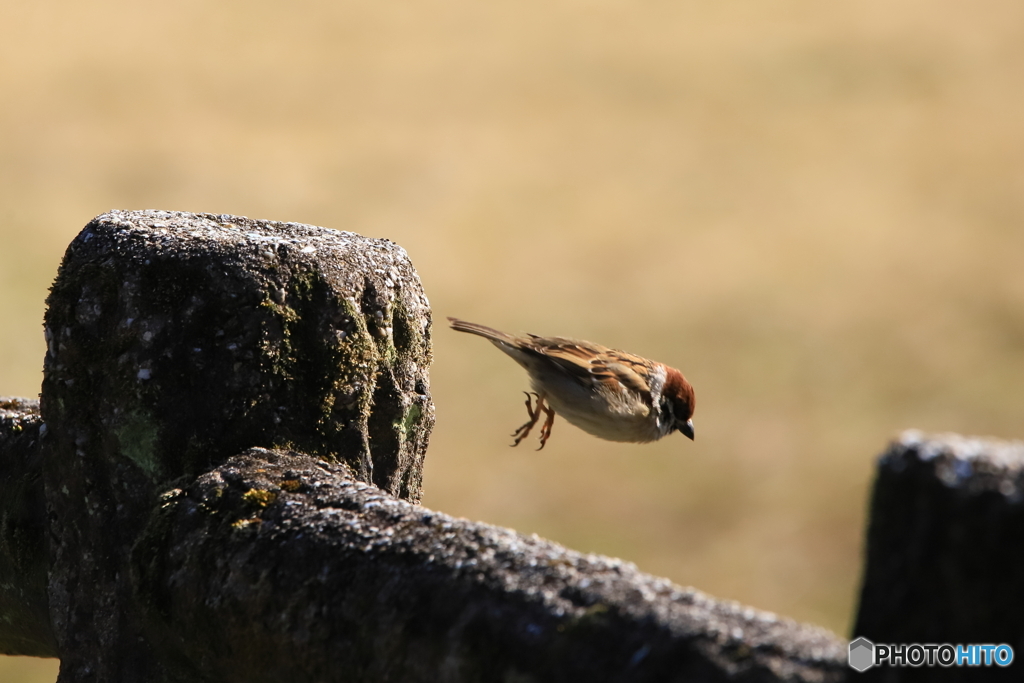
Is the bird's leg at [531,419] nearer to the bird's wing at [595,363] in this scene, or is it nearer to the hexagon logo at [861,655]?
the bird's wing at [595,363]

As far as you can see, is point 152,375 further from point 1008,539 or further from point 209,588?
point 1008,539

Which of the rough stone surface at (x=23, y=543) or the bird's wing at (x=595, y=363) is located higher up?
the bird's wing at (x=595, y=363)

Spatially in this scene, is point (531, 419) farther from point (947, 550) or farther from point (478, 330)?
point (947, 550)

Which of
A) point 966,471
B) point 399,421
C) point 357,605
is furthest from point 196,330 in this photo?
point 966,471

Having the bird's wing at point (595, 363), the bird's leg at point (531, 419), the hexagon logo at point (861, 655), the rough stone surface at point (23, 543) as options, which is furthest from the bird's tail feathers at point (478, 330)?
the hexagon logo at point (861, 655)

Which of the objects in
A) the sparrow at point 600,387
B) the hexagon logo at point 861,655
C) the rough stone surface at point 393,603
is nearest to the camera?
the hexagon logo at point 861,655

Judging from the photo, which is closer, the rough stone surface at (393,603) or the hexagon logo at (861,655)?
the hexagon logo at (861,655)

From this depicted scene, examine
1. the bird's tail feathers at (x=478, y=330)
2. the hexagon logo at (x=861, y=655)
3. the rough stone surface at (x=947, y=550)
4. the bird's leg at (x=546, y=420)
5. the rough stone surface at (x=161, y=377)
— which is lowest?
the hexagon logo at (x=861, y=655)
